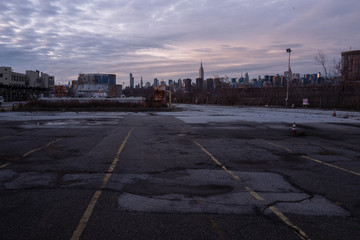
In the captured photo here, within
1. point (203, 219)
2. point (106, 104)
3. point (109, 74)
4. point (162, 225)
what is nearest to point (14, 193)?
point (162, 225)

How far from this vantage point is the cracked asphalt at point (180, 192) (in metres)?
4.48

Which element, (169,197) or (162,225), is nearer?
(162,225)

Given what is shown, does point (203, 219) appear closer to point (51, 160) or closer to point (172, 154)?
point (172, 154)

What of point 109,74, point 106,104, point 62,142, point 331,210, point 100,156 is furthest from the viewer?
point 109,74

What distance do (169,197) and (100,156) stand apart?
458 cm

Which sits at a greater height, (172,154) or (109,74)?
(109,74)

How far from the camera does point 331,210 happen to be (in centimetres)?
526

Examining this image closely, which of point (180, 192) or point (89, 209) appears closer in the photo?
point (89, 209)

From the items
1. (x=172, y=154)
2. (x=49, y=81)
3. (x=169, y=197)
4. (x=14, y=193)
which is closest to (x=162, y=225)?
(x=169, y=197)

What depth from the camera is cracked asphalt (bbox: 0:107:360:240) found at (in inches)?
176

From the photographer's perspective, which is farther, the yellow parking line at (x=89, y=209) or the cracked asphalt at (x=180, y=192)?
the cracked asphalt at (x=180, y=192)

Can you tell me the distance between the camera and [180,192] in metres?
6.16

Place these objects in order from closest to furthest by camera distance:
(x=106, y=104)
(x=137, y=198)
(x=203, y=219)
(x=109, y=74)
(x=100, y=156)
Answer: (x=203, y=219)
(x=137, y=198)
(x=100, y=156)
(x=106, y=104)
(x=109, y=74)

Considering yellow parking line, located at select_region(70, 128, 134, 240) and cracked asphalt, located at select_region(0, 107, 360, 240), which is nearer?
yellow parking line, located at select_region(70, 128, 134, 240)
